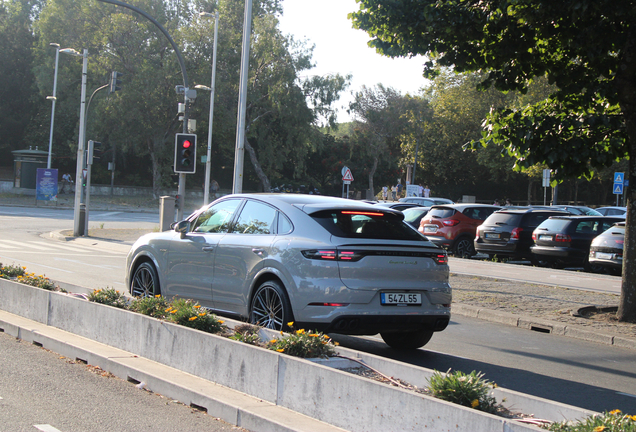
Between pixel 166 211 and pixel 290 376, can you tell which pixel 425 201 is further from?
pixel 290 376

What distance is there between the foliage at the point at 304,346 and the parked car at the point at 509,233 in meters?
15.5

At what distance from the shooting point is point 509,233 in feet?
65.9

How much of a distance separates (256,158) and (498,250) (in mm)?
37159

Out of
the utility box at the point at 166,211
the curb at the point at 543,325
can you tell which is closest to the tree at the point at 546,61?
the curb at the point at 543,325

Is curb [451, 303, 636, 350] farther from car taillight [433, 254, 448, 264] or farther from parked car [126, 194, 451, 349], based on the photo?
car taillight [433, 254, 448, 264]

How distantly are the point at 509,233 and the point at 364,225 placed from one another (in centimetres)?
1396

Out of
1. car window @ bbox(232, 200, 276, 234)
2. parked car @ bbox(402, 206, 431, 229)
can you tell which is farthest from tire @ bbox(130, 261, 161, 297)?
parked car @ bbox(402, 206, 431, 229)

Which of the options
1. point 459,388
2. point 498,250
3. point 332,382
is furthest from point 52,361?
point 498,250

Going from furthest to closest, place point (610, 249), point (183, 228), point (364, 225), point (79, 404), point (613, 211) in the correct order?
1. point (613, 211)
2. point (610, 249)
3. point (183, 228)
4. point (364, 225)
5. point (79, 404)

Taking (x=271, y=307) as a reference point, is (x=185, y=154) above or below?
above

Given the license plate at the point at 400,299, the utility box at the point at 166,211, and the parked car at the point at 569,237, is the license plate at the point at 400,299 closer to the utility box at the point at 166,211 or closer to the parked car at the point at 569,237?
the parked car at the point at 569,237

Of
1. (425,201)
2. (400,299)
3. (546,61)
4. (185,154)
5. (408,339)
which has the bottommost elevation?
(408,339)

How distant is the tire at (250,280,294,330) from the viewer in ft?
22.1

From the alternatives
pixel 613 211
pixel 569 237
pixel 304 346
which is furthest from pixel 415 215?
pixel 304 346
